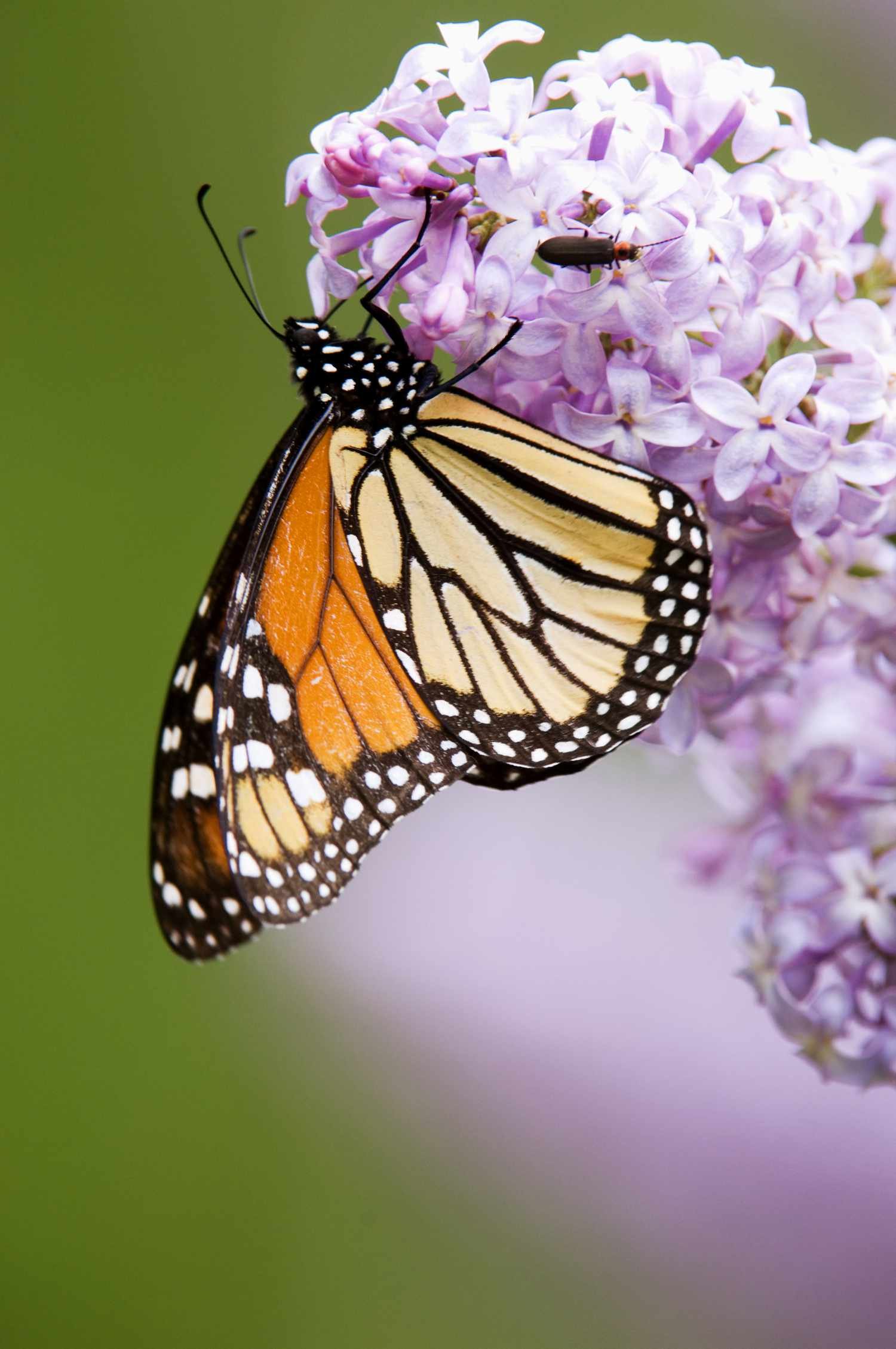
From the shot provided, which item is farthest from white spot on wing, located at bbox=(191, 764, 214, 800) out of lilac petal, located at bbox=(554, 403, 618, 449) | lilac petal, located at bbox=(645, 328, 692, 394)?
lilac petal, located at bbox=(645, 328, 692, 394)

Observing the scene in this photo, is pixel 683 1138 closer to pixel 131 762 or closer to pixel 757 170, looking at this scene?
pixel 131 762

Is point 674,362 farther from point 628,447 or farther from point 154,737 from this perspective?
point 154,737

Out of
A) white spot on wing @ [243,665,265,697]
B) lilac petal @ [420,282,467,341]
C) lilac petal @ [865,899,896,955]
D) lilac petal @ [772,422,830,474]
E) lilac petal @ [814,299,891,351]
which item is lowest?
lilac petal @ [865,899,896,955]

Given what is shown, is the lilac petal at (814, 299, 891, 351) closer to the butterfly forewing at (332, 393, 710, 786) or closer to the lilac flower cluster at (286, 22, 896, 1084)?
the lilac flower cluster at (286, 22, 896, 1084)

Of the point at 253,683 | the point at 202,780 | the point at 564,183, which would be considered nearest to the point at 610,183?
the point at 564,183

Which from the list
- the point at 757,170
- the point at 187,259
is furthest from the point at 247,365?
the point at 757,170

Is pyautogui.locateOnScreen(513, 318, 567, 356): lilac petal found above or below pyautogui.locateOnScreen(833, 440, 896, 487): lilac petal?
above

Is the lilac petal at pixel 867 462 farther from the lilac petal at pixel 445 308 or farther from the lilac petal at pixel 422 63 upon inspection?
the lilac petal at pixel 422 63
